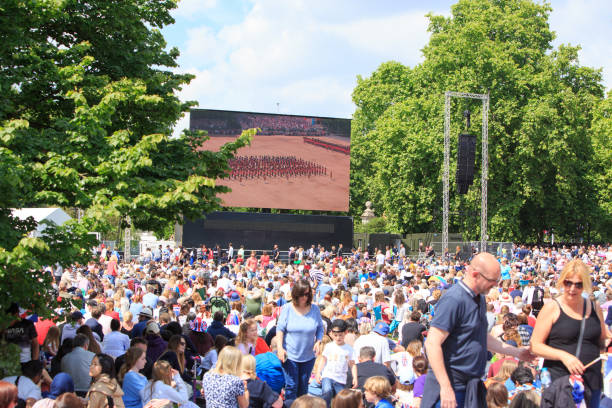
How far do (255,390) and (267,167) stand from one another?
107ft

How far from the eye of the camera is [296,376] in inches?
269

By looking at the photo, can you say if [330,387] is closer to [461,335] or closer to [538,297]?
[461,335]

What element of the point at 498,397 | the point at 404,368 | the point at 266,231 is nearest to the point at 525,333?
the point at 404,368

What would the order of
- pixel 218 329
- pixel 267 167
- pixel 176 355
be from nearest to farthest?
pixel 176 355 < pixel 218 329 < pixel 267 167

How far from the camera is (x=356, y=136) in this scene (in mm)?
58719

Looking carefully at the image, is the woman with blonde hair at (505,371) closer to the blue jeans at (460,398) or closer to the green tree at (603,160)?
the blue jeans at (460,398)

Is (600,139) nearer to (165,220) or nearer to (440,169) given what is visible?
(440,169)

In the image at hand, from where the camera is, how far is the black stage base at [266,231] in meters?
39.2

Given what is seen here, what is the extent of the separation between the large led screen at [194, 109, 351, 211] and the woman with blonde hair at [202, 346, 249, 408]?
3212 cm

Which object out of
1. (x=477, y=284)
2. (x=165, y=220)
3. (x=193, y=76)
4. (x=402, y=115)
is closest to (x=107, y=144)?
(x=165, y=220)

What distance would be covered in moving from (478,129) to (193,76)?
96.1 ft

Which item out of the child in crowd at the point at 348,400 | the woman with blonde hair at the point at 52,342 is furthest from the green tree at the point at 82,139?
the child in crowd at the point at 348,400

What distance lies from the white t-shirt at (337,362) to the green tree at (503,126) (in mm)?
32226

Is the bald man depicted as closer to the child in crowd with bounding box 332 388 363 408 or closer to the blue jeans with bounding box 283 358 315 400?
the child in crowd with bounding box 332 388 363 408
